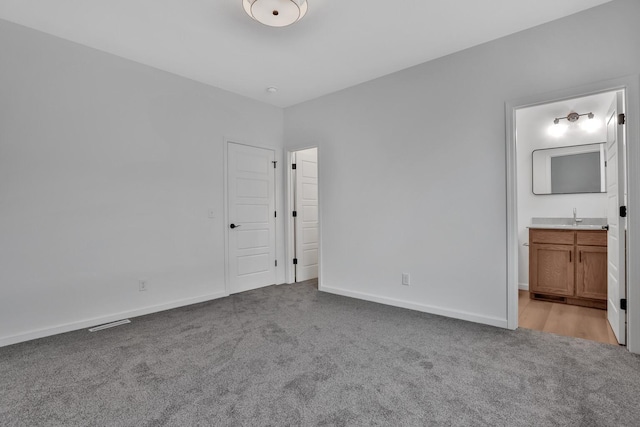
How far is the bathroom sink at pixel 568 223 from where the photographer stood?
3795 mm

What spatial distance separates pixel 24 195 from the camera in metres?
2.74

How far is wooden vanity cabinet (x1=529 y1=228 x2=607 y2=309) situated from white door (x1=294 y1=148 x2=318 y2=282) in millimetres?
2967

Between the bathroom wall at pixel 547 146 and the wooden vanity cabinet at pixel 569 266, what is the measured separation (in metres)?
0.46

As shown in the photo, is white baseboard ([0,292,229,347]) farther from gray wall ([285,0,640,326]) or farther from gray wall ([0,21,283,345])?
gray wall ([285,0,640,326])

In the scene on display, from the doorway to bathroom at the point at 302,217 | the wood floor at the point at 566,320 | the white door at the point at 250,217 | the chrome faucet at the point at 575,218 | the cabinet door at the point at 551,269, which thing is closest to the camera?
the wood floor at the point at 566,320

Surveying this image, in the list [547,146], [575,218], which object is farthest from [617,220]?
[547,146]

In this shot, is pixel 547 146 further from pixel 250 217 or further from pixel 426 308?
pixel 250 217

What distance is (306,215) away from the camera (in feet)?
16.6

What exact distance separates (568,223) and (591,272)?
2.56 feet

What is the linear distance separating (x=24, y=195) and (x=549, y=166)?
19.0ft

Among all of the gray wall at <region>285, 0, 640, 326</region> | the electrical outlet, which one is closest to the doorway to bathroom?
the gray wall at <region>285, 0, 640, 326</region>

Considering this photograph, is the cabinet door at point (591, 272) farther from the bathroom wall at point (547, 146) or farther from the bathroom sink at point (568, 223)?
the bathroom wall at point (547, 146)

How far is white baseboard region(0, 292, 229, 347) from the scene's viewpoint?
Result: 2703mm

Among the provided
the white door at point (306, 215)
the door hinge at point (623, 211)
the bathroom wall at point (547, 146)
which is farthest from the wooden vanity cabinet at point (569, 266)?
the white door at point (306, 215)
